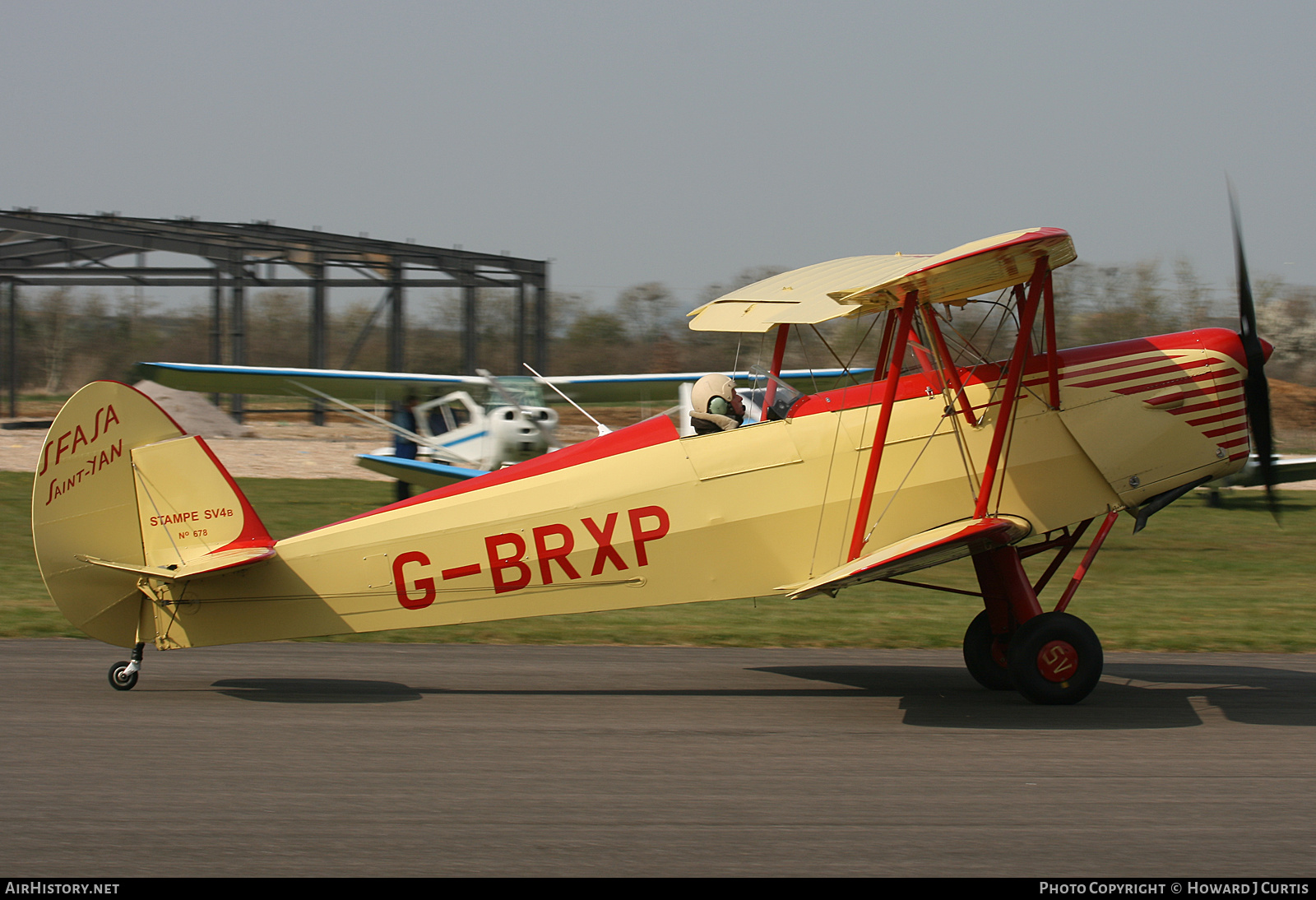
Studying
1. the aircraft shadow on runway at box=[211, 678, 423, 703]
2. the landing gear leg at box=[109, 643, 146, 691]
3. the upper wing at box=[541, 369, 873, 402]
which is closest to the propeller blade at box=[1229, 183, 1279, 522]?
the aircraft shadow on runway at box=[211, 678, 423, 703]

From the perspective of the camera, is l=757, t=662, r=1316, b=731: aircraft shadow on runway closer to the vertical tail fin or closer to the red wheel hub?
the red wheel hub

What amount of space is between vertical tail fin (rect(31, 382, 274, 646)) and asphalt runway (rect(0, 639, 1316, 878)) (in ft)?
2.33

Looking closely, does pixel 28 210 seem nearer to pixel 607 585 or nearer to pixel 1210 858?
pixel 607 585

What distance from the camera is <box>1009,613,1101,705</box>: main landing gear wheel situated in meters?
6.81

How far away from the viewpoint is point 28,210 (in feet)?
94.7

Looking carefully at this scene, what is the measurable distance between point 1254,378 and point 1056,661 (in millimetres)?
2245

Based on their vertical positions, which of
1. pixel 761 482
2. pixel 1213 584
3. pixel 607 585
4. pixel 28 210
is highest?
pixel 28 210

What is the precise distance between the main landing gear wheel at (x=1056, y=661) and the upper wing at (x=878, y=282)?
7.09ft

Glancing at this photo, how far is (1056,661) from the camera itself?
6.85 metres

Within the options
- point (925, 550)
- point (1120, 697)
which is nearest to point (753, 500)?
point (925, 550)

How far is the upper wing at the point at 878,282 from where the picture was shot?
623cm

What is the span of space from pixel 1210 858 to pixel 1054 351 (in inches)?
137

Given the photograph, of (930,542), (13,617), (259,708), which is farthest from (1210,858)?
(13,617)

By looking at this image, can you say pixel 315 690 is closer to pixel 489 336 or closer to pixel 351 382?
pixel 351 382
